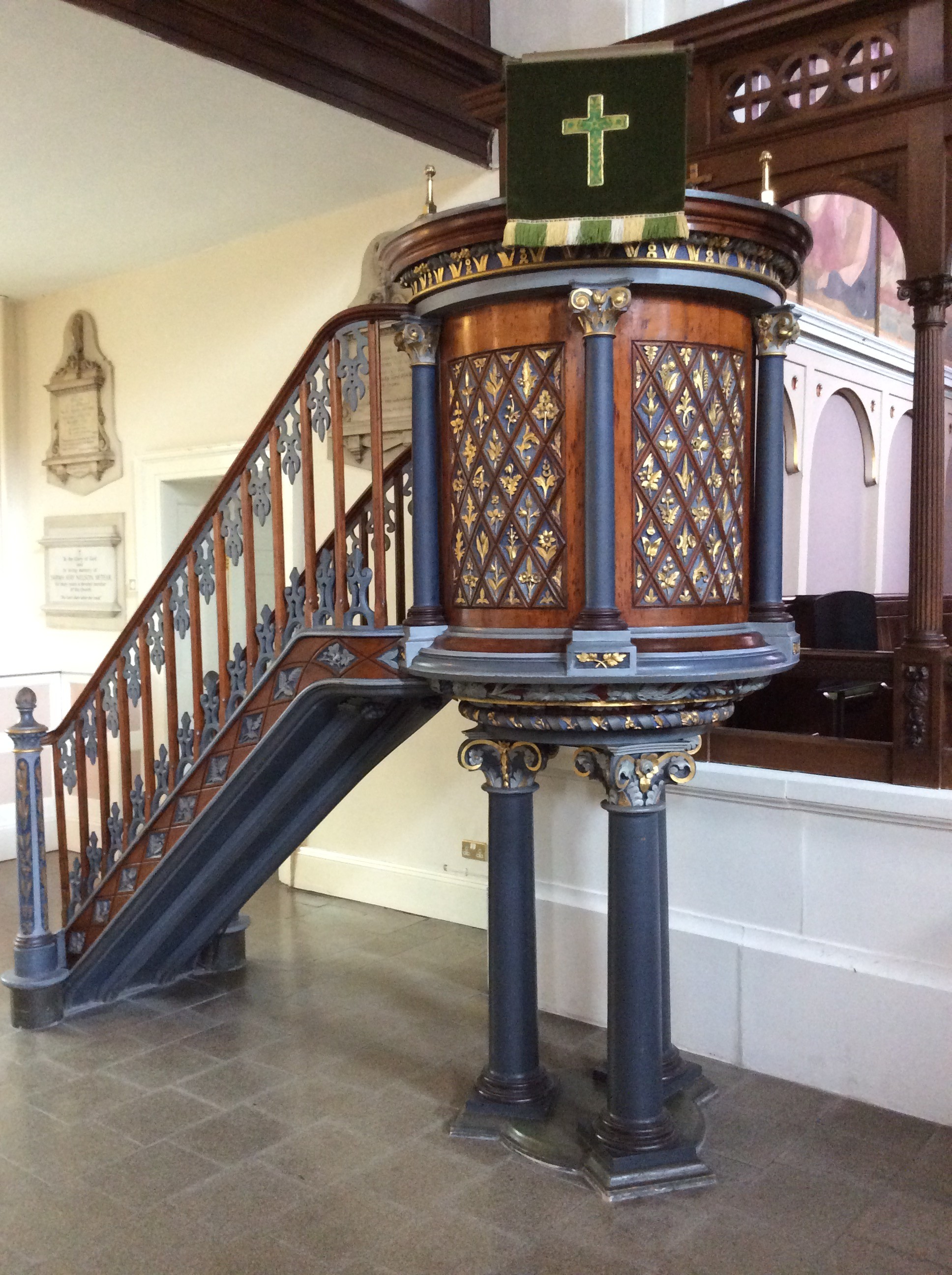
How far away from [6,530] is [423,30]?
4.32 m

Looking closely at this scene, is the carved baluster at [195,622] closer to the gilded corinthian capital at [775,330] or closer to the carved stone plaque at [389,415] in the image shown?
the carved stone plaque at [389,415]

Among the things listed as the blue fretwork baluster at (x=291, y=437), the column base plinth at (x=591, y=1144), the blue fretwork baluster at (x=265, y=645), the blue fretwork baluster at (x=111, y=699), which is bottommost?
the column base plinth at (x=591, y=1144)

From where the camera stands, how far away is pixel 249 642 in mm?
3490

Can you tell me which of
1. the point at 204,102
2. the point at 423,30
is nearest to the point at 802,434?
the point at 423,30

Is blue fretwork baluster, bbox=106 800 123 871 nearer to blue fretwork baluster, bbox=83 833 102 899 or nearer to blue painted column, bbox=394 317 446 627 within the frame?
blue fretwork baluster, bbox=83 833 102 899

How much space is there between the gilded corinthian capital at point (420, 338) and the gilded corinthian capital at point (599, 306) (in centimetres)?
47

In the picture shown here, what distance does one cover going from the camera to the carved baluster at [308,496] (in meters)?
3.32

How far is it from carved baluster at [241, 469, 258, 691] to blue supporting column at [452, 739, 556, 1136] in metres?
0.80

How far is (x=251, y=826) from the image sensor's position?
12.5 ft

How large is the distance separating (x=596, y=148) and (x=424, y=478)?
0.91m

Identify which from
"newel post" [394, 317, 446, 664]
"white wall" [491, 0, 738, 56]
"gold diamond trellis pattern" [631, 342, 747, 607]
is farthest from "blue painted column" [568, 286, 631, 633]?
"white wall" [491, 0, 738, 56]

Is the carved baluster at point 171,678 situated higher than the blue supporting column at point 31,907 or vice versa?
the carved baluster at point 171,678

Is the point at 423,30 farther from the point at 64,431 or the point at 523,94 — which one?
the point at 64,431

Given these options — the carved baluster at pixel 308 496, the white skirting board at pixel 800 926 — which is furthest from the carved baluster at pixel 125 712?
the white skirting board at pixel 800 926
